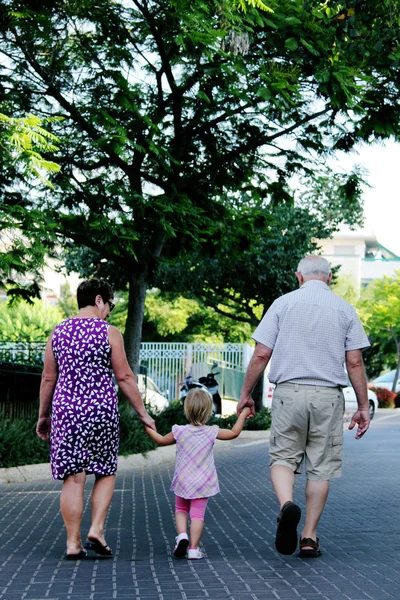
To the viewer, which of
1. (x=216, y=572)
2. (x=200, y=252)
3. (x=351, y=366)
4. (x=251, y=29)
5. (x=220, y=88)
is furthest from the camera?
(x=200, y=252)

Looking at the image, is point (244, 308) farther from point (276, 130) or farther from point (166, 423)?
point (276, 130)

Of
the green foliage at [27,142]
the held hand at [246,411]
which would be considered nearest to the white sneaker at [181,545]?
the held hand at [246,411]

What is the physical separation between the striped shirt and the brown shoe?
3.25ft

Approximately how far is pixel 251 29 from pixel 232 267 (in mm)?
12482

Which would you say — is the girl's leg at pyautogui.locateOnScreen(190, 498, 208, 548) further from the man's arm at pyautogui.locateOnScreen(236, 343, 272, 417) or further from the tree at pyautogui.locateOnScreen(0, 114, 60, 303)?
the tree at pyautogui.locateOnScreen(0, 114, 60, 303)

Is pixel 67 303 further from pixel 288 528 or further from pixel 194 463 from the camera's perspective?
pixel 288 528

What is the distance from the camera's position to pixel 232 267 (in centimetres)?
2530

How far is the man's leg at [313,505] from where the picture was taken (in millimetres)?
6629

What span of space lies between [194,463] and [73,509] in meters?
0.82

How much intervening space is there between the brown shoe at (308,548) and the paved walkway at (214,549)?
0.07m

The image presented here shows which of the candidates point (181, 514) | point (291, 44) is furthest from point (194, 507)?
point (291, 44)

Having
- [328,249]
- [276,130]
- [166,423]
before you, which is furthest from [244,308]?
[328,249]

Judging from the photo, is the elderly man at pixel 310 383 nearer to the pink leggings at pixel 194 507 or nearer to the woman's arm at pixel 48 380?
the pink leggings at pixel 194 507

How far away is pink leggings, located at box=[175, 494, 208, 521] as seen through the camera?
6785 mm
